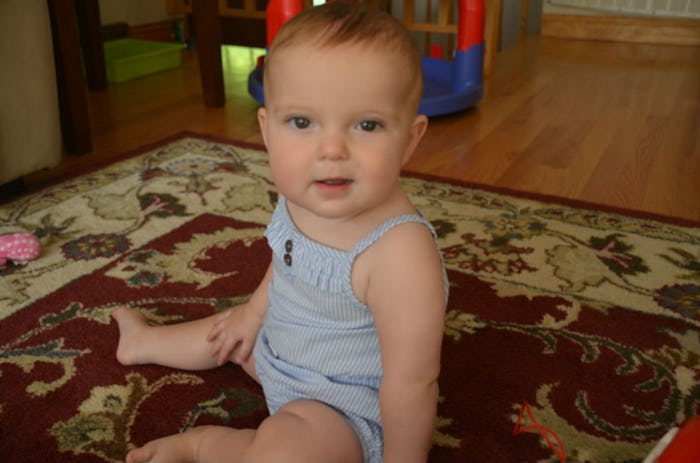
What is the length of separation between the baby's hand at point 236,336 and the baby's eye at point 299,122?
290 millimetres

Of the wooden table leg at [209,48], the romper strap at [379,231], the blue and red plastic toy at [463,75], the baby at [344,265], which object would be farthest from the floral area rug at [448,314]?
the wooden table leg at [209,48]

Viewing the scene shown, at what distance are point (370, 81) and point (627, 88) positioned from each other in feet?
6.75

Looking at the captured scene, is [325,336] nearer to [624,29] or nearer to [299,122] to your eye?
[299,122]

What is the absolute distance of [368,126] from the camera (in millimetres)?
521

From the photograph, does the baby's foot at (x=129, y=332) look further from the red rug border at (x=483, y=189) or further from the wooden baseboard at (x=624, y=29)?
the wooden baseboard at (x=624, y=29)

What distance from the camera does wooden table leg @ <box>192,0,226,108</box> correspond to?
1887 millimetres

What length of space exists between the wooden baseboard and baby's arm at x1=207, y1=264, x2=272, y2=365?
120 inches

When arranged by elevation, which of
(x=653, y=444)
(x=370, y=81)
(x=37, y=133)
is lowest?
(x=653, y=444)

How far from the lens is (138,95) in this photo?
2.10 meters

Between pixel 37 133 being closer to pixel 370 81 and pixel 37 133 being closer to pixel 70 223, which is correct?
pixel 70 223

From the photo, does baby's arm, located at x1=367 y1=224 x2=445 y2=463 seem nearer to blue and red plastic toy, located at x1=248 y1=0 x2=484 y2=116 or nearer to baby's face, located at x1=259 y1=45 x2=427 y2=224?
baby's face, located at x1=259 y1=45 x2=427 y2=224

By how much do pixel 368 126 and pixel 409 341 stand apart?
0.18 meters

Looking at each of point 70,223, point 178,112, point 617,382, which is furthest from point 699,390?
point 178,112

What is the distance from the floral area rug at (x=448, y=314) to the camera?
2.21 feet
